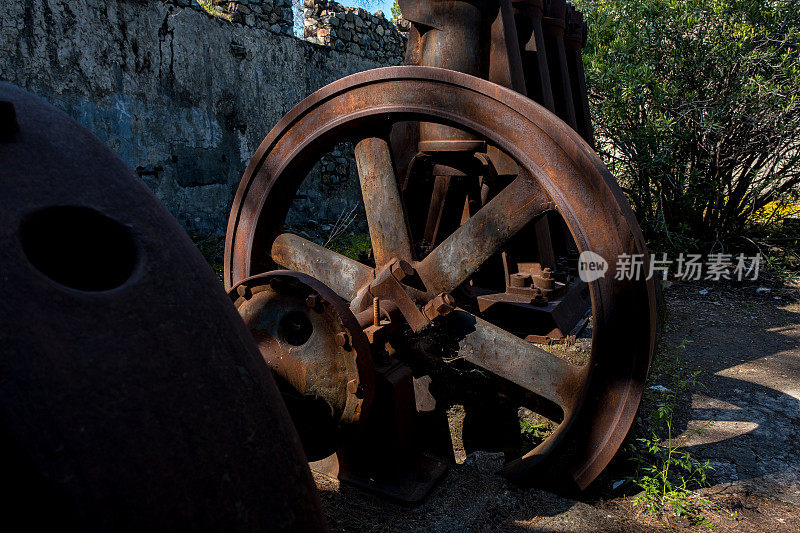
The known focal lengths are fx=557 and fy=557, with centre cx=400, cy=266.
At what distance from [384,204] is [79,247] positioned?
1.57 m

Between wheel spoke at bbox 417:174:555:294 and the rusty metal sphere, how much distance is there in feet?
4.32

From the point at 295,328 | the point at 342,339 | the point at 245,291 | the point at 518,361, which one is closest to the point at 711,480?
the point at 518,361

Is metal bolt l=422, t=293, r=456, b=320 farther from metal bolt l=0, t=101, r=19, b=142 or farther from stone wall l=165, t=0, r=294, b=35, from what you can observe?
stone wall l=165, t=0, r=294, b=35

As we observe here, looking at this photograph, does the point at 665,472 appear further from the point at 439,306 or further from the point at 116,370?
the point at 116,370

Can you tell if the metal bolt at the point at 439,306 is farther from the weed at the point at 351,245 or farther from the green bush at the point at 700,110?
the green bush at the point at 700,110

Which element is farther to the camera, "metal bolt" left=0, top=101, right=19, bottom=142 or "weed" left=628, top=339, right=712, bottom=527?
"weed" left=628, top=339, right=712, bottom=527

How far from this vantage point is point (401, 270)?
221 centimetres

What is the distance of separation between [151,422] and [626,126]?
21.2ft

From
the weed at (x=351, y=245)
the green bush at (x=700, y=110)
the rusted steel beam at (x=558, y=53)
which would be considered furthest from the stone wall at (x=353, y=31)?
the rusted steel beam at (x=558, y=53)

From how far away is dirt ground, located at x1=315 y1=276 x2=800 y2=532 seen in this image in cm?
180

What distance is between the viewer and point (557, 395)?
2039 mm

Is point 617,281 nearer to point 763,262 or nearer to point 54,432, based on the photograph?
point 54,432

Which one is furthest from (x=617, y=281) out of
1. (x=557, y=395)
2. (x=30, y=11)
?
(x=30, y=11)

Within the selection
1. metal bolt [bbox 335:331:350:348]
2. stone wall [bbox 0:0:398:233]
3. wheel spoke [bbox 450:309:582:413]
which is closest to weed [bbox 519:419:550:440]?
wheel spoke [bbox 450:309:582:413]
